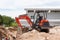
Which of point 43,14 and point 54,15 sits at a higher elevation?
point 43,14

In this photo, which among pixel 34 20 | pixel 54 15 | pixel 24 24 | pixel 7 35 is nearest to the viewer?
pixel 7 35

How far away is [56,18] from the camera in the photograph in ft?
179

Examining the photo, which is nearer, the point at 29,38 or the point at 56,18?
the point at 29,38

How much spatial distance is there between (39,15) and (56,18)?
33.7 metres

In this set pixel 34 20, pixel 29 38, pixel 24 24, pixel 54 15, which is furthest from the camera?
pixel 54 15

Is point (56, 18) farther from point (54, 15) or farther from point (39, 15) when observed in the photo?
point (39, 15)

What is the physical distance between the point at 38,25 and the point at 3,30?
14.3 ft

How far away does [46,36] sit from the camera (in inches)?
648

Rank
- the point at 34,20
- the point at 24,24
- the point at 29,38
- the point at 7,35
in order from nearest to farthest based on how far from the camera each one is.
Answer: the point at 29,38 → the point at 7,35 → the point at 34,20 → the point at 24,24

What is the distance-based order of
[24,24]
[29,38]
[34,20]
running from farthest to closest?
[24,24] → [34,20] → [29,38]

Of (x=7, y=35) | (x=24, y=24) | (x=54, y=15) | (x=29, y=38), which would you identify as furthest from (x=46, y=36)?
(x=54, y=15)

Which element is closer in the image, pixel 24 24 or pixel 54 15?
pixel 24 24

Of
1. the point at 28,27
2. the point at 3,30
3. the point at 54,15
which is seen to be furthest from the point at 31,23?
the point at 54,15

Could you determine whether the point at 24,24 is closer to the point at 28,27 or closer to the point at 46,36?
the point at 28,27
